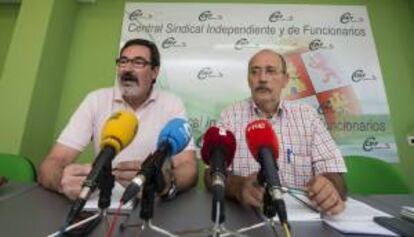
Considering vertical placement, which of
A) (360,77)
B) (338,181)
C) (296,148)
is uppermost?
(360,77)

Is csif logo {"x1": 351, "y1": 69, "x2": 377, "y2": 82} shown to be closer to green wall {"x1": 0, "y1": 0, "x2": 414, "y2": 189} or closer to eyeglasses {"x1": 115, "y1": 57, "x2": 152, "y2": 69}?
green wall {"x1": 0, "y1": 0, "x2": 414, "y2": 189}

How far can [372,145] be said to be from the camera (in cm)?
223

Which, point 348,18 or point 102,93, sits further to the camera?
point 348,18

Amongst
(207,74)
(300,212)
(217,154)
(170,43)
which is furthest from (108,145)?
(170,43)

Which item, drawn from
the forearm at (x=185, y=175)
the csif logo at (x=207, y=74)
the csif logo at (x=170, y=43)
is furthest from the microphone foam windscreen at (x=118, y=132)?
the csif logo at (x=170, y=43)

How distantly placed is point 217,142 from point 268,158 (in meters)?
0.11

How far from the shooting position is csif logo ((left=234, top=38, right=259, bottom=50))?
2.40m

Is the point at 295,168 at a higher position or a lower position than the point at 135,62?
lower

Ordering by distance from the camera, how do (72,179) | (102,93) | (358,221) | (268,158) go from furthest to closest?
1. (102,93)
2. (72,179)
3. (358,221)
4. (268,158)

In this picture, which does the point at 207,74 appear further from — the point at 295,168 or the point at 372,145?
the point at 372,145

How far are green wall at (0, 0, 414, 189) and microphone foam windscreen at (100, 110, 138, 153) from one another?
164cm

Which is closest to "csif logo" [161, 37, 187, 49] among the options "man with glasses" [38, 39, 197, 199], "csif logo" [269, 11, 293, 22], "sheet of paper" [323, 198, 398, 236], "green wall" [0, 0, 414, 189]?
"green wall" [0, 0, 414, 189]

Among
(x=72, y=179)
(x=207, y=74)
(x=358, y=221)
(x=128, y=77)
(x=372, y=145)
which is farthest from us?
(x=207, y=74)

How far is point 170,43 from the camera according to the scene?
2.41 meters
